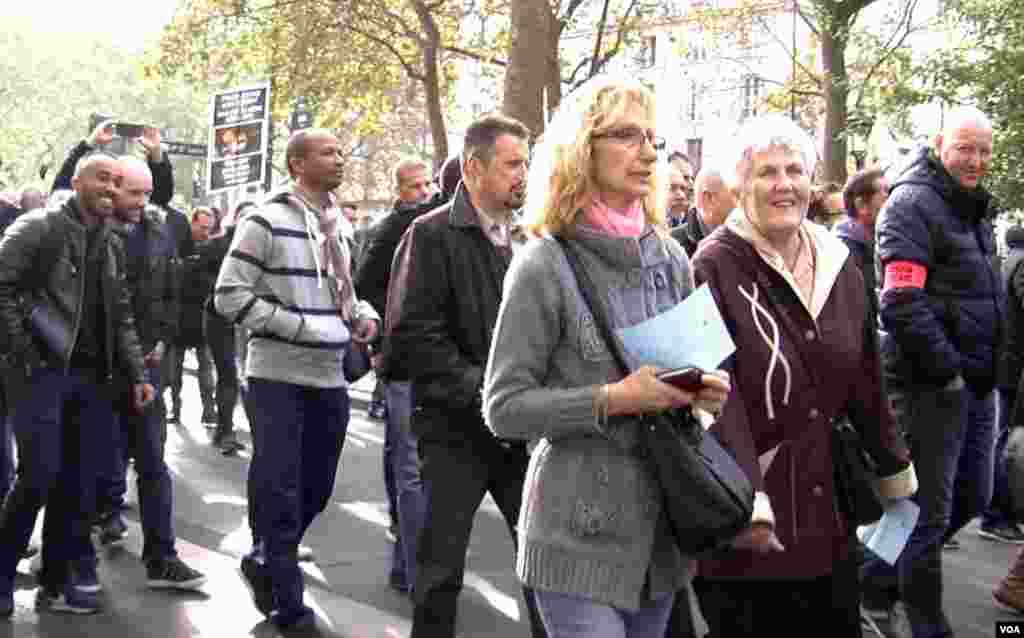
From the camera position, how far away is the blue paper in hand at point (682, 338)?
331 centimetres

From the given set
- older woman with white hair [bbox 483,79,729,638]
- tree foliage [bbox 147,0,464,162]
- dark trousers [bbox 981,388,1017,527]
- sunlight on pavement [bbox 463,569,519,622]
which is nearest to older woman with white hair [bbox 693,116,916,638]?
older woman with white hair [bbox 483,79,729,638]

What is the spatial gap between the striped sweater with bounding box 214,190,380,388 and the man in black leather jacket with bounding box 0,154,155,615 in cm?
75

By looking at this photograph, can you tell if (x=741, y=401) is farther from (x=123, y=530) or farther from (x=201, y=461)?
(x=201, y=461)

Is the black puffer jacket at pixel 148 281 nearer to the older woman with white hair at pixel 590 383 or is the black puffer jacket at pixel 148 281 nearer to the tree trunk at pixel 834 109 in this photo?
the older woman with white hair at pixel 590 383

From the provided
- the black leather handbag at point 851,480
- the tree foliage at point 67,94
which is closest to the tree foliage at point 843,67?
the black leather handbag at point 851,480

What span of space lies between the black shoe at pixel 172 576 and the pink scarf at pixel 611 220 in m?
4.43

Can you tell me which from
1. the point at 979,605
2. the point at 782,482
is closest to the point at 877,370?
the point at 782,482

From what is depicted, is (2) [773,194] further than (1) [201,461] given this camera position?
No

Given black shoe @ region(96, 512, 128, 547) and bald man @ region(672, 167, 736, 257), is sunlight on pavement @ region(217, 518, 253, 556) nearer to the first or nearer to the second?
black shoe @ region(96, 512, 128, 547)

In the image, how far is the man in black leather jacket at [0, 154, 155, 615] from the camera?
6.61 meters

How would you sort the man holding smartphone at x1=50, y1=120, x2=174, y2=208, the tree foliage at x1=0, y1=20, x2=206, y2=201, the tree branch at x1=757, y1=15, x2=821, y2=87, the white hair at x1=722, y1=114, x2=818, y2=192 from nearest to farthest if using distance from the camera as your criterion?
the white hair at x1=722, y1=114, x2=818, y2=192, the man holding smartphone at x1=50, y1=120, x2=174, y2=208, the tree branch at x1=757, y1=15, x2=821, y2=87, the tree foliage at x1=0, y1=20, x2=206, y2=201

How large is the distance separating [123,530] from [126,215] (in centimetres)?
216

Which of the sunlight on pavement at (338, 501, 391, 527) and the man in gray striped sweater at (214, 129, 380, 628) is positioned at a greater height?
the man in gray striped sweater at (214, 129, 380, 628)

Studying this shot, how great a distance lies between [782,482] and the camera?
4.00 metres
